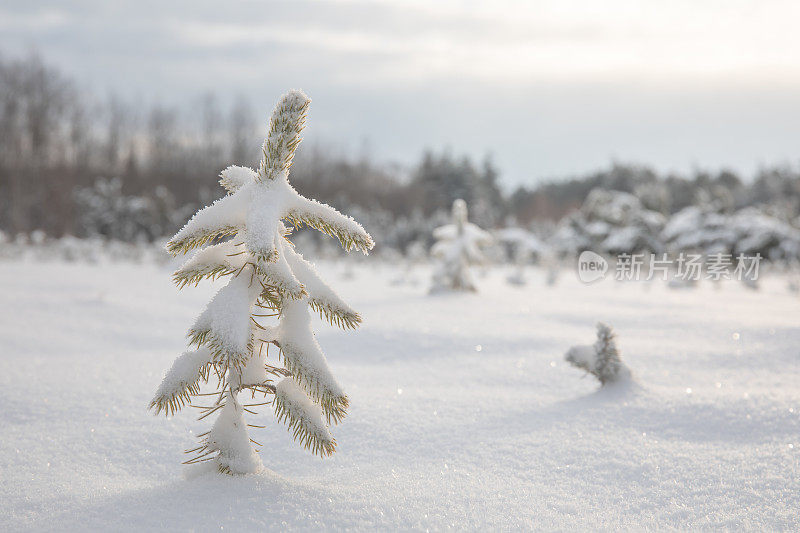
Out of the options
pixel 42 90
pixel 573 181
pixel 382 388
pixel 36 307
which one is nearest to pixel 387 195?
pixel 42 90

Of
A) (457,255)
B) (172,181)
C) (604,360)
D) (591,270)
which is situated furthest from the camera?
(172,181)

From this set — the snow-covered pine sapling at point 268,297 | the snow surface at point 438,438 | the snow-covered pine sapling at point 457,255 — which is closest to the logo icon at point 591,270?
the snow-covered pine sapling at point 457,255

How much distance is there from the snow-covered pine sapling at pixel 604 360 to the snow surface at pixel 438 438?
98 mm

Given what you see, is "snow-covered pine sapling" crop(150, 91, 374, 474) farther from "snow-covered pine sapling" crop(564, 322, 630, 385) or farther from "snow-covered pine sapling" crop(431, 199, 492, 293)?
"snow-covered pine sapling" crop(431, 199, 492, 293)

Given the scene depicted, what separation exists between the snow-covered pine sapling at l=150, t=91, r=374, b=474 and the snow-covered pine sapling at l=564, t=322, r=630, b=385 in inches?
71.6

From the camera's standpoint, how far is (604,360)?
3.06 meters

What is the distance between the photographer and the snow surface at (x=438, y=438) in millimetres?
1739

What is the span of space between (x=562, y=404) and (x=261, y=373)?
1777mm

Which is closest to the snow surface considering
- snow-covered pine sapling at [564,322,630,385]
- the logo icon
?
snow-covered pine sapling at [564,322,630,385]

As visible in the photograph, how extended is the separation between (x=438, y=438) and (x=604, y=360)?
3.84ft

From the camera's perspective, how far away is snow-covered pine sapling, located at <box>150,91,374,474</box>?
1.64m

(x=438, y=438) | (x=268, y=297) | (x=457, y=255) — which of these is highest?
(x=268, y=297)

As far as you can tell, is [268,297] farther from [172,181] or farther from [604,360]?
[172,181]

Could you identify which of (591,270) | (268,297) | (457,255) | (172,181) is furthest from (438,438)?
(172,181)
